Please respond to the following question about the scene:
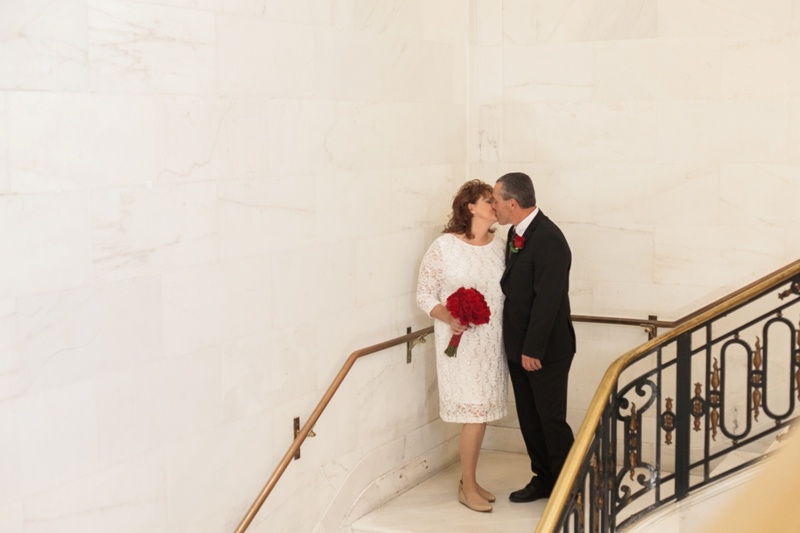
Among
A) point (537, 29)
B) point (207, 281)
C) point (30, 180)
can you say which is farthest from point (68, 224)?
point (537, 29)

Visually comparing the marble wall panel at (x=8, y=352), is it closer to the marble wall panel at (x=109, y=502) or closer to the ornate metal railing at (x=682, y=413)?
the marble wall panel at (x=109, y=502)

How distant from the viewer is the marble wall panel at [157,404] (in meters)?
4.63

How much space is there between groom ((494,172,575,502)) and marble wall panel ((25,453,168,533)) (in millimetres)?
2621

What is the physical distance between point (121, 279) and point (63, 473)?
93cm

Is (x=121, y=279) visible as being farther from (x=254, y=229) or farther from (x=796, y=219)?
(x=796, y=219)

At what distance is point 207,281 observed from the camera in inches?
205

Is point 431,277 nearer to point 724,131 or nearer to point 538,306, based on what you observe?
point 538,306

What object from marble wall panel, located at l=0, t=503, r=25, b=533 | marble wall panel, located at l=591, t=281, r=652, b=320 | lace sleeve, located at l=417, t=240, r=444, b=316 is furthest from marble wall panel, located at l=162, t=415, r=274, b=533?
marble wall panel, located at l=591, t=281, r=652, b=320

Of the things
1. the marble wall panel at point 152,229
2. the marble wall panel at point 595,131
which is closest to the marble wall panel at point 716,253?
the marble wall panel at point 595,131

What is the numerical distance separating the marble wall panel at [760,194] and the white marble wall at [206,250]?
2.19 meters

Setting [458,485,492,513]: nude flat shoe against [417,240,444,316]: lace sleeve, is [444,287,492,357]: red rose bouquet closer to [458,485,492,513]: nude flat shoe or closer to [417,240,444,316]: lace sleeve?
[417,240,444,316]: lace sleeve

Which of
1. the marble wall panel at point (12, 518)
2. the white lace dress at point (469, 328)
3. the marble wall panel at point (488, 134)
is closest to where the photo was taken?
the marble wall panel at point (12, 518)

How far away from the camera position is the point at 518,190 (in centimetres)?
645

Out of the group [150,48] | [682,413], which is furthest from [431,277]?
[150,48]
